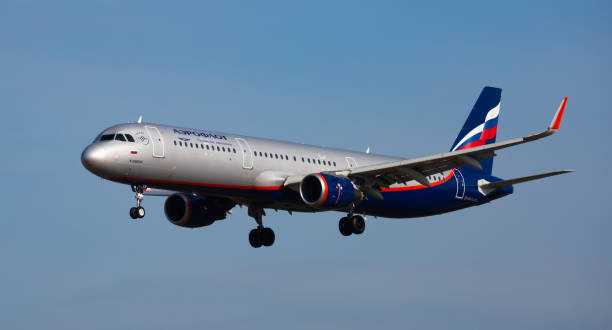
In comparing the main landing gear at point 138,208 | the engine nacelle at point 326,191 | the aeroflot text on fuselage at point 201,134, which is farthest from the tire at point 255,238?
the main landing gear at point 138,208

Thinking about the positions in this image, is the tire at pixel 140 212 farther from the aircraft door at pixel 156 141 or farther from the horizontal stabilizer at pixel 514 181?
the horizontal stabilizer at pixel 514 181

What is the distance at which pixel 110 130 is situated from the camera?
46.3m

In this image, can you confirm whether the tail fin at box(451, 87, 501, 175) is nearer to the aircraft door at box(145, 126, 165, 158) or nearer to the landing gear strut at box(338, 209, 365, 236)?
the landing gear strut at box(338, 209, 365, 236)

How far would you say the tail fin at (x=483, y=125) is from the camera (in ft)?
203

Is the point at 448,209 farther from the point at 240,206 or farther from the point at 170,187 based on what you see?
the point at 170,187

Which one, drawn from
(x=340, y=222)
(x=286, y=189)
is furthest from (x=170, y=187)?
(x=340, y=222)

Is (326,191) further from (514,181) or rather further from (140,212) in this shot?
(514,181)

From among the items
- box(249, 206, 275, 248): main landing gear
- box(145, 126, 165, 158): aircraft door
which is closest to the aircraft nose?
box(145, 126, 165, 158): aircraft door

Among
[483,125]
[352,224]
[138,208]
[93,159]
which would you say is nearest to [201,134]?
[138,208]

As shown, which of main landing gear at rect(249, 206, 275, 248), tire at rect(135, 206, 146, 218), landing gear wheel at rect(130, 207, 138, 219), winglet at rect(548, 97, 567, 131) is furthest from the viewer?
main landing gear at rect(249, 206, 275, 248)

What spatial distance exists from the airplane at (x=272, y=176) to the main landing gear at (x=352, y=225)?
5 centimetres

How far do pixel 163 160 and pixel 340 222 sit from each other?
1093cm

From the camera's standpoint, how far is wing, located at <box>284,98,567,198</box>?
47281mm

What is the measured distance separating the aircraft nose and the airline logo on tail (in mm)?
24693
